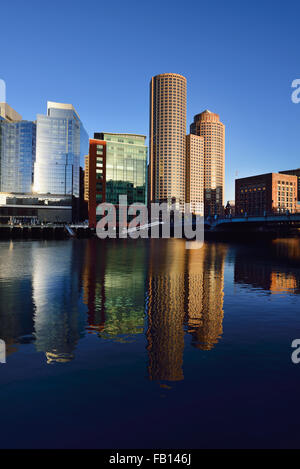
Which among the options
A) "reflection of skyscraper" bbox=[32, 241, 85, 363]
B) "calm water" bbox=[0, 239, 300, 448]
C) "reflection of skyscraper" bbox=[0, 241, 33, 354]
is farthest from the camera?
"reflection of skyscraper" bbox=[0, 241, 33, 354]

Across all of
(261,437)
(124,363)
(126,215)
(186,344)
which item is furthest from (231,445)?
(126,215)

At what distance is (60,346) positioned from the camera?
12.8m

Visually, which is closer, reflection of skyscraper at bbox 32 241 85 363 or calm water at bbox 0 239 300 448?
calm water at bbox 0 239 300 448

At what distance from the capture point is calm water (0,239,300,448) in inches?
303

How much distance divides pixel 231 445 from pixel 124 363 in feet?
15.5

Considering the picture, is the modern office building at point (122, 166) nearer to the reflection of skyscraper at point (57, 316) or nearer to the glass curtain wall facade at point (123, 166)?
the glass curtain wall facade at point (123, 166)

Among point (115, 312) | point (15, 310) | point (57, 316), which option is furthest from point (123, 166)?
point (57, 316)

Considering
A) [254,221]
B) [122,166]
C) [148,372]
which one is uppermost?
[122,166]

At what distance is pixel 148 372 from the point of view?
10586 millimetres

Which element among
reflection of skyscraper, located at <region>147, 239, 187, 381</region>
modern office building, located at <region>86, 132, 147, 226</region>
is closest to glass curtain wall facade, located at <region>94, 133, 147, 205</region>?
modern office building, located at <region>86, 132, 147, 226</region>

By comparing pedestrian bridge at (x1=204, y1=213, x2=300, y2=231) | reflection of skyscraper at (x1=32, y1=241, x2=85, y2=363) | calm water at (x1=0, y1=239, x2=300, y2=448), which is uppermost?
pedestrian bridge at (x1=204, y1=213, x2=300, y2=231)

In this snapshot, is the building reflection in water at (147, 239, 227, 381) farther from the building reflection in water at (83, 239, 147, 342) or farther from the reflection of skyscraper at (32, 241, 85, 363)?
the reflection of skyscraper at (32, 241, 85, 363)

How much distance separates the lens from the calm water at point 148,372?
25.3ft

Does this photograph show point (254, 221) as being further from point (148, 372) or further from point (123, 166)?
point (148, 372)
